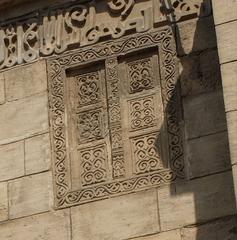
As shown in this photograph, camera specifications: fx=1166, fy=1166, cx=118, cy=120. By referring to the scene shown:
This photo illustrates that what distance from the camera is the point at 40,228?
9.04 meters

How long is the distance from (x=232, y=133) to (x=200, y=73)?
4.21 ft

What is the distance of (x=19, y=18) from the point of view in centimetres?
1006

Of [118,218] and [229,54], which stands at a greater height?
[229,54]

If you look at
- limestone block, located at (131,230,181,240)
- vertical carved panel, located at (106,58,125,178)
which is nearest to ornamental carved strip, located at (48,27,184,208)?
vertical carved panel, located at (106,58,125,178)

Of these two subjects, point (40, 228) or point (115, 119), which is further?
point (115, 119)

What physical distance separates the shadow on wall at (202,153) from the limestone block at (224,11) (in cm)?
67

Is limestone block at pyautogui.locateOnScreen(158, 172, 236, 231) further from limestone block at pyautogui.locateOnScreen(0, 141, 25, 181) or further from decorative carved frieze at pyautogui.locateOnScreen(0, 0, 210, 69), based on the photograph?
decorative carved frieze at pyautogui.locateOnScreen(0, 0, 210, 69)

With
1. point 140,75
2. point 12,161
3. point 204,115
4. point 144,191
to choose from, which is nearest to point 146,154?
point 144,191

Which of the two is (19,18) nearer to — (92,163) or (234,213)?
(92,163)

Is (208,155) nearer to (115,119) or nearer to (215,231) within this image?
(215,231)

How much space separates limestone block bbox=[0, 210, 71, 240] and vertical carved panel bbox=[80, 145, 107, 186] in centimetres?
33

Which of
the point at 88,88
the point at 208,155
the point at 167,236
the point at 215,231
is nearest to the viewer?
the point at 215,231

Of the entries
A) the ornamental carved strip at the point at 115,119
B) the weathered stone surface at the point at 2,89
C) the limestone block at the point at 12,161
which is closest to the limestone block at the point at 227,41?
the ornamental carved strip at the point at 115,119

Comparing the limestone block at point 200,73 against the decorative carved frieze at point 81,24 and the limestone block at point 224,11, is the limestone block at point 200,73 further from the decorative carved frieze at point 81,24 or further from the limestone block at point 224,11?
the limestone block at point 224,11
